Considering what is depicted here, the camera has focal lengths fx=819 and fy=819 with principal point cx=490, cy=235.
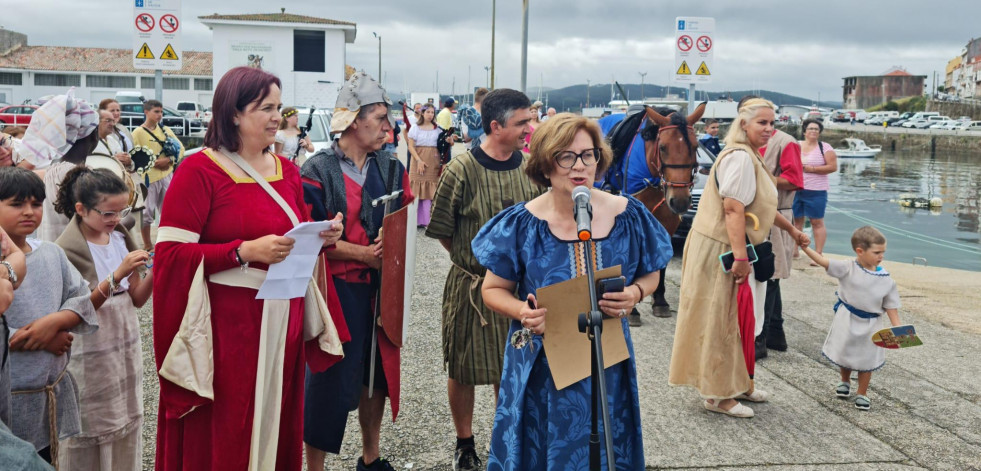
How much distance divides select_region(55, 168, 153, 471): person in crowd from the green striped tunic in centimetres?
152

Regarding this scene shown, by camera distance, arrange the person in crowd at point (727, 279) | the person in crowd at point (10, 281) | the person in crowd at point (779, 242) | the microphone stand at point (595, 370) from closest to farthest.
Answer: the microphone stand at point (595, 370) → the person in crowd at point (10, 281) → the person in crowd at point (727, 279) → the person in crowd at point (779, 242)

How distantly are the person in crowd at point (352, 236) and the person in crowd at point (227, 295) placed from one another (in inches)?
24.5

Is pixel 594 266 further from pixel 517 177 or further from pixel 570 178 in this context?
pixel 517 177

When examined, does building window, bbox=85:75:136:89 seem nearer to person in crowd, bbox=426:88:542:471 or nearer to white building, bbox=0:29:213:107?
white building, bbox=0:29:213:107

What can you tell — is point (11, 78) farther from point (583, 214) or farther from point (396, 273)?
point (583, 214)

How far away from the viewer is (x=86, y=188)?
3561 mm

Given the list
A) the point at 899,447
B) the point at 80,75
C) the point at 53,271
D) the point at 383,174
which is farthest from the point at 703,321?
the point at 80,75

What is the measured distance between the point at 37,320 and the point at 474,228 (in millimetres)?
2074

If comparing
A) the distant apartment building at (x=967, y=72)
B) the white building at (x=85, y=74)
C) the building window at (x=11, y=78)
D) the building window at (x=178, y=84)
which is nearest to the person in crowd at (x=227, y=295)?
the white building at (x=85, y=74)

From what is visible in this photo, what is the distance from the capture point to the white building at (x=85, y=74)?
76.6 metres

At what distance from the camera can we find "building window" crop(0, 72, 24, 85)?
7850 centimetres

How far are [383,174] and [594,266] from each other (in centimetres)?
153

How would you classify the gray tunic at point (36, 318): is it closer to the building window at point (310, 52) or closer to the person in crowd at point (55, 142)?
the person in crowd at point (55, 142)

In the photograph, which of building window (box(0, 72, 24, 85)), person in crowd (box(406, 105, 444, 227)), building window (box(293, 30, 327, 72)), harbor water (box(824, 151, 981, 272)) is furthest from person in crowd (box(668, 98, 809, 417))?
→ building window (box(0, 72, 24, 85))
